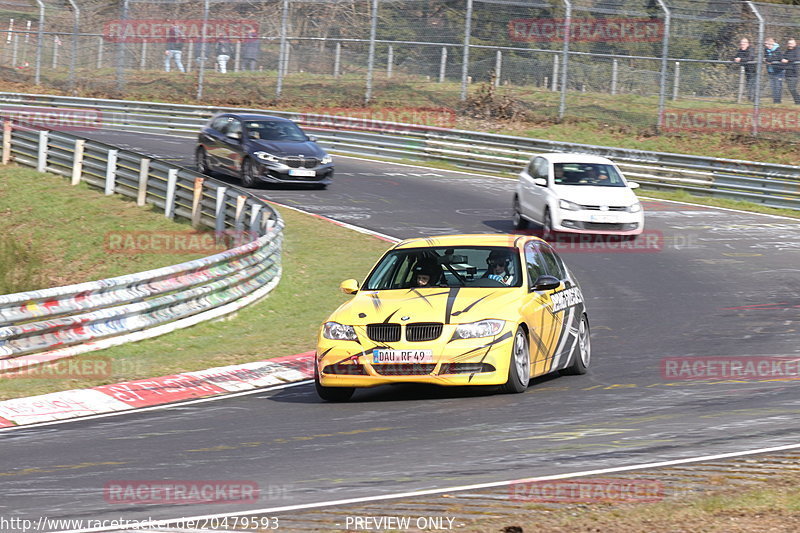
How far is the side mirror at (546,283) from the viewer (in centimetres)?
1134

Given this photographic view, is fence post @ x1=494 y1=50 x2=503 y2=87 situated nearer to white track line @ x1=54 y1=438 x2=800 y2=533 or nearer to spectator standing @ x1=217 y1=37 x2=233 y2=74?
spectator standing @ x1=217 y1=37 x2=233 y2=74

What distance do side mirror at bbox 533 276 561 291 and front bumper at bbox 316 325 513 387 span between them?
3.13 ft

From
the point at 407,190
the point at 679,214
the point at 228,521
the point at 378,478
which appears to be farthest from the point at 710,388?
the point at 407,190

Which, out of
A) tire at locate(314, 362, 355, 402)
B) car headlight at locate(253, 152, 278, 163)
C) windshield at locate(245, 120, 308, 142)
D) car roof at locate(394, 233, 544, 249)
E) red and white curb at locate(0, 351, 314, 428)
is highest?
windshield at locate(245, 120, 308, 142)

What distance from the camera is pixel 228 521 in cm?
653

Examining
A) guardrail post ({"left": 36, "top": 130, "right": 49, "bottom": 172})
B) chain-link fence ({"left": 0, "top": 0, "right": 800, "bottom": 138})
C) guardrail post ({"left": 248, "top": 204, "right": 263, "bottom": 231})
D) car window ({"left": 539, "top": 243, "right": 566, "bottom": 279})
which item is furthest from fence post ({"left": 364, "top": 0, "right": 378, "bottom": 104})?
car window ({"left": 539, "top": 243, "right": 566, "bottom": 279})

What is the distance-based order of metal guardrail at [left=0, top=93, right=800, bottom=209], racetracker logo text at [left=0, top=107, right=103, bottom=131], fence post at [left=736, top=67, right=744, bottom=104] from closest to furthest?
metal guardrail at [left=0, top=93, right=800, bottom=209] → fence post at [left=736, top=67, right=744, bottom=104] → racetracker logo text at [left=0, top=107, right=103, bottom=131]

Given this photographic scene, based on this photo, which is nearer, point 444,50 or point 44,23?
point 444,50

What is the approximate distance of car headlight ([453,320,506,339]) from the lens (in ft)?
34.5

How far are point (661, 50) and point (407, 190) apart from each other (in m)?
8.41

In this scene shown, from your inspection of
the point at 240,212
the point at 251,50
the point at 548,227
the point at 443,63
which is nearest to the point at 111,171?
the point at 240,212

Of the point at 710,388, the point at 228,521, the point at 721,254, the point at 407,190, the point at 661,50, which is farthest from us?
the point at 661,50

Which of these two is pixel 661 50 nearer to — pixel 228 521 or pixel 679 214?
pixel 679 214

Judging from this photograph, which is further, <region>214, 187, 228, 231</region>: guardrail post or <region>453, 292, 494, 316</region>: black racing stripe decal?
<region>214, 187, 228, 231</region>: guardrail post
